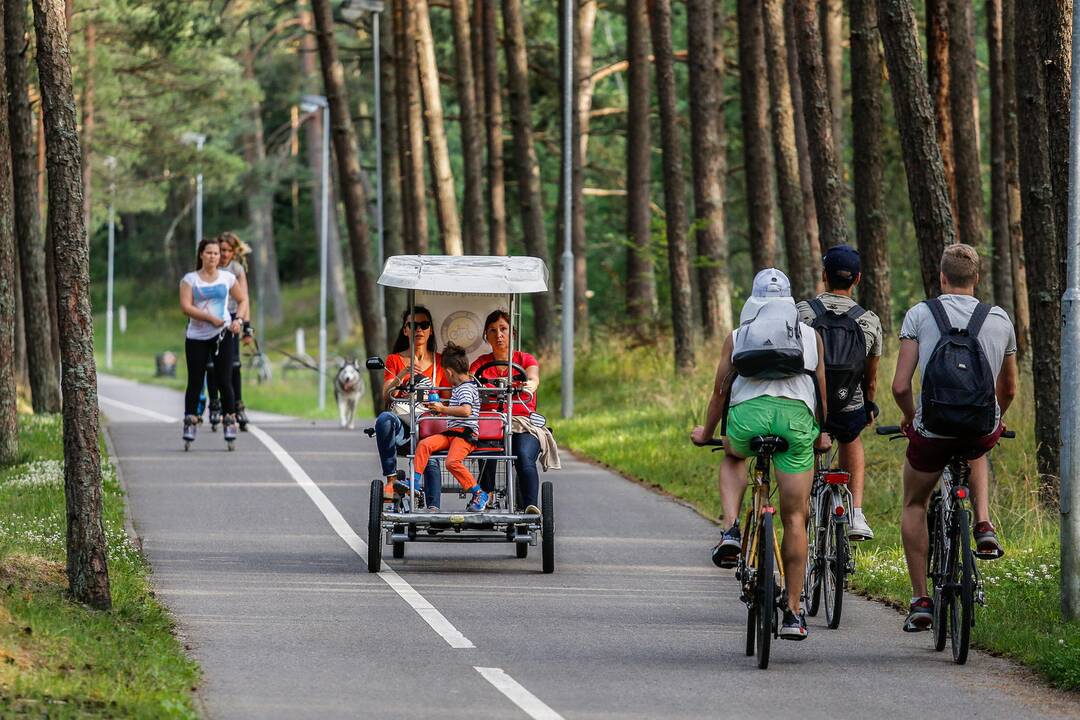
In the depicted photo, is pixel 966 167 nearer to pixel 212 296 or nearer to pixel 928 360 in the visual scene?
pixel 212 296

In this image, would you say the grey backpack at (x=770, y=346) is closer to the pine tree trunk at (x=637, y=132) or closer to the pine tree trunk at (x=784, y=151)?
the pine tree trunk at (x=784, y=151)

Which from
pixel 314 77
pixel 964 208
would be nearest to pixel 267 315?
pixel 314 77

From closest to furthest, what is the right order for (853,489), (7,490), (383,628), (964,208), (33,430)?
(383,628) → (853,489) → (7,490) → (33,430) → (964,208)

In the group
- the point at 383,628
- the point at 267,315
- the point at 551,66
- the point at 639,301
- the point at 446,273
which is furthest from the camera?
the point at 267,315

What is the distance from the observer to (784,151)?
29.3 m

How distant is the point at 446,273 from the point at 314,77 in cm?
6132

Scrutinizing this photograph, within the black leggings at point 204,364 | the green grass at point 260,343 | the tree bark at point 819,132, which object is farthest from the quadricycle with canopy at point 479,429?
the green grass at point 260,343

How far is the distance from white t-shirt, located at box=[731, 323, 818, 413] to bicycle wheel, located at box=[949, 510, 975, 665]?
95cm

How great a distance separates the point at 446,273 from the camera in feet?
42.9

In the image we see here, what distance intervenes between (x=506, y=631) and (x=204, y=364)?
9571 millimetres

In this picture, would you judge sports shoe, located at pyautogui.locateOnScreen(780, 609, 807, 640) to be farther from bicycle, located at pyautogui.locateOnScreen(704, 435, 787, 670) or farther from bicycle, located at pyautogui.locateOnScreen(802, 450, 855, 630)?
bicycle, located at pyautogui.locateOnScreen(802, 450, 855, 630)

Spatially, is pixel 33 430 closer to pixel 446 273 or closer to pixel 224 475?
pixel 224 475

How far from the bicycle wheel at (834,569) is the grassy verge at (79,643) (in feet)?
11.8

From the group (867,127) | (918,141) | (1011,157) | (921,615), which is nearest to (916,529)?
(921,615)
